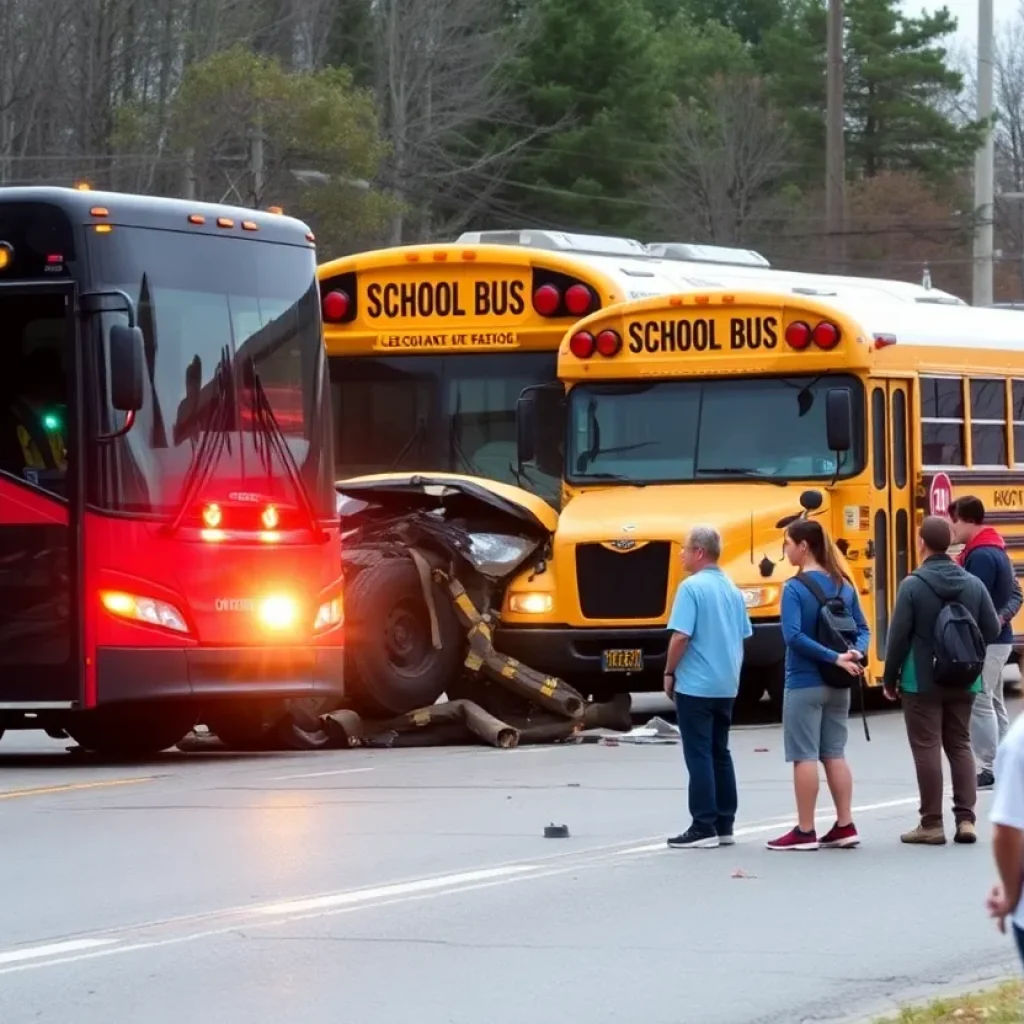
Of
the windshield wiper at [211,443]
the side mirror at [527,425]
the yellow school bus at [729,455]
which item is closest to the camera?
the windshield wiper at [211,443]

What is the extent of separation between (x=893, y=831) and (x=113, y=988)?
5.40 metres

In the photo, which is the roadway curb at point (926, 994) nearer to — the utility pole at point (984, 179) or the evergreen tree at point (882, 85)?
the utility pole at point (984, 179)

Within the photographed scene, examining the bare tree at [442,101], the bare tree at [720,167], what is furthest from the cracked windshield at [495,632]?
the bare tree at [720,167]

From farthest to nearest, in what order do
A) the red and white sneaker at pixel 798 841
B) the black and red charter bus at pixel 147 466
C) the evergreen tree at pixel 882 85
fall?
1. the evergreen tree at pixel 882 85
2. the black and red charter bus at pixel 147 466
3. the red and white sneaker at pixel 798 841

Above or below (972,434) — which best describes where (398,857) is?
below

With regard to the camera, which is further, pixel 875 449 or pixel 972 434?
pixel 972 434

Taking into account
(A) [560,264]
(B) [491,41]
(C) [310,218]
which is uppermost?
(B) [491,41]

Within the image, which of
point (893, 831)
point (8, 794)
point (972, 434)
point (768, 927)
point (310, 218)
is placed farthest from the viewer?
point (310, 218)

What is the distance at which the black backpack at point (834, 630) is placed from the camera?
12141 mm

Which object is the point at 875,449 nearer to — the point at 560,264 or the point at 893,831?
the point at 560,264

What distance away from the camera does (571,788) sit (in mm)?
14719

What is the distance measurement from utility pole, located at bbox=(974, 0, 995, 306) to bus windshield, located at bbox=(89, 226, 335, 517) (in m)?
26.6

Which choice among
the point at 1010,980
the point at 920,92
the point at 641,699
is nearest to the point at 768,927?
the point at 1010,980

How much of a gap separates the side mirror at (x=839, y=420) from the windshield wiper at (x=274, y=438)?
419 cm
